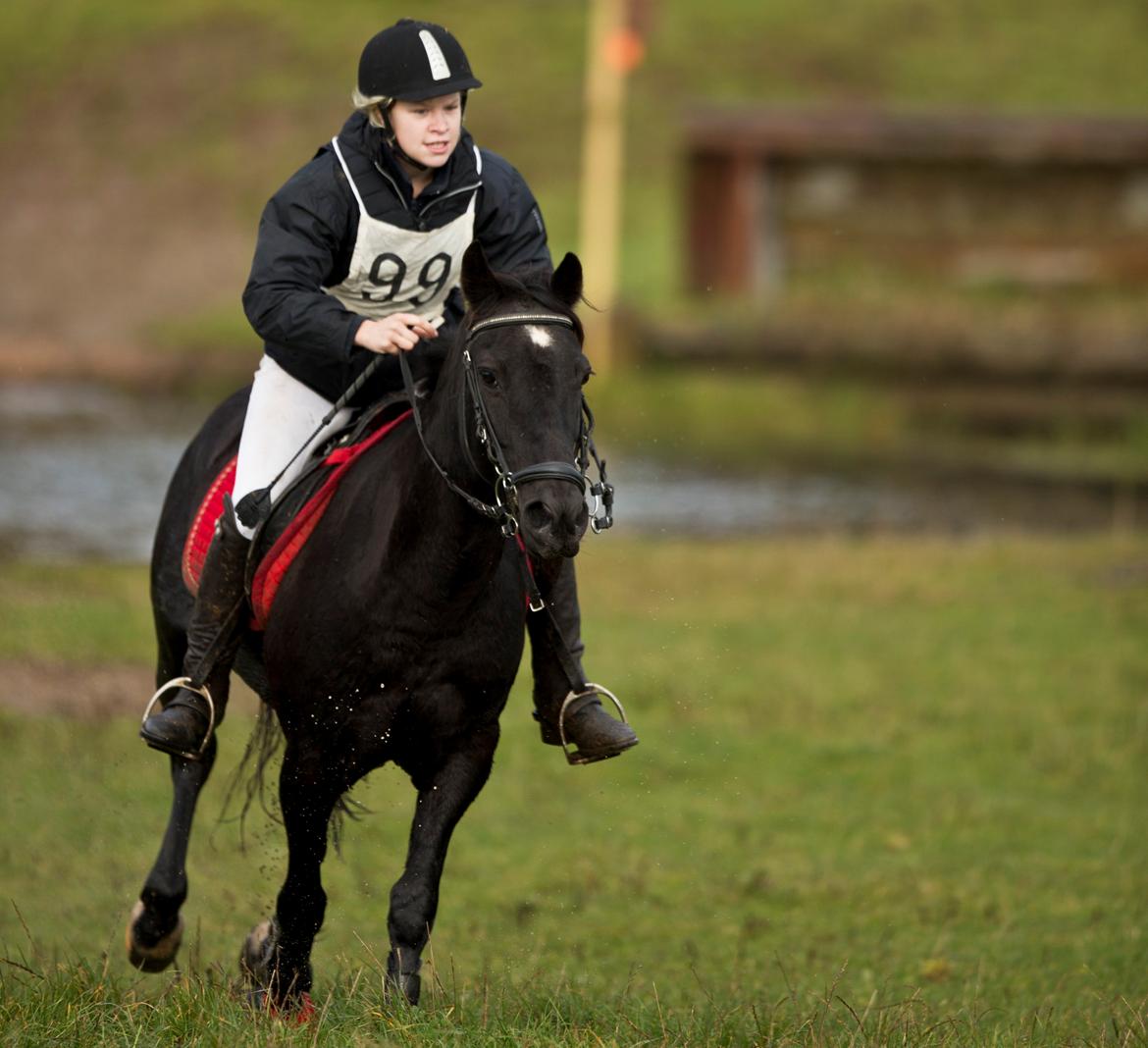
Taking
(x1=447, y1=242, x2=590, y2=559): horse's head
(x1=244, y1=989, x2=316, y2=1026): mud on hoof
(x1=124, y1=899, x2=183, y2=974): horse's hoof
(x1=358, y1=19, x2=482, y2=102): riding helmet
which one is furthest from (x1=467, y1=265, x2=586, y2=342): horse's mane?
(x1=124, y1=899, x2=183, y2=974): horse's hoof

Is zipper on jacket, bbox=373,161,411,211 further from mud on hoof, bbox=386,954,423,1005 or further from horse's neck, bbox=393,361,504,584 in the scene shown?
mud on hoof, bbox=386,954,423,1005

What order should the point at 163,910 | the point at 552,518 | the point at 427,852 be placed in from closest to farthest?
the point at 552,518 < the point at 427,852 < the point at 163,910

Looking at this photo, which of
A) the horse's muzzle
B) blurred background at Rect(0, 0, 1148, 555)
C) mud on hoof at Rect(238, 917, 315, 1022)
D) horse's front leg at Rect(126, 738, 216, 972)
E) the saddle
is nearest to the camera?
the horse's muzzle

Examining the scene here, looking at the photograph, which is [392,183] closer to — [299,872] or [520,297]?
[520,297]

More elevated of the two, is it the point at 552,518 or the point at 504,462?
the point at 504,462

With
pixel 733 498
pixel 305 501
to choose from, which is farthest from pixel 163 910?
pixel 733 498

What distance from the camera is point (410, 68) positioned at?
18.0 feet

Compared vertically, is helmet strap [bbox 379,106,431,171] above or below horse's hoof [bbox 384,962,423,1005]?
above

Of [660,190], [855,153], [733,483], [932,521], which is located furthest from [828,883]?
[660,190]

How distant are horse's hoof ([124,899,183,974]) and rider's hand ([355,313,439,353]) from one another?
8.58 feet

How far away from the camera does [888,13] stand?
43.6 metres

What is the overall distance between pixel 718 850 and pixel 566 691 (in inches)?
124

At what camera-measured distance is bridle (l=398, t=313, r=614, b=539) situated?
4750mm

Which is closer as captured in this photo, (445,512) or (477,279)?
(477,279)
